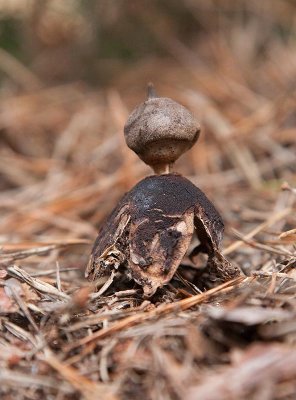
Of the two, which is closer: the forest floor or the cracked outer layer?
the forest floor

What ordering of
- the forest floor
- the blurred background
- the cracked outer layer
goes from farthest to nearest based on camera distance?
the blurred background → the cracked outer layer → the forest floor

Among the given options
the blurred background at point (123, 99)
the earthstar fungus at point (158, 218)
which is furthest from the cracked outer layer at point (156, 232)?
the blurred background at point (123, 99)

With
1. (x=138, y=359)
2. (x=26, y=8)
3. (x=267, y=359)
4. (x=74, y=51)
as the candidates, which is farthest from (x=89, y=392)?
(x=74, y=51)

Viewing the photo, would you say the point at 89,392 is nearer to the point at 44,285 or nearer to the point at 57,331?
the point at 57,331

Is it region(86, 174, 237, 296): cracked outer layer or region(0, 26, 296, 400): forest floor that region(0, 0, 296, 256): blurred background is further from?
region(86, 174, 237, 296): cracked outer layer

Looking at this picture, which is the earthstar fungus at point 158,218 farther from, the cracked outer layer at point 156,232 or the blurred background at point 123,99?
the blurred background at point 123,99

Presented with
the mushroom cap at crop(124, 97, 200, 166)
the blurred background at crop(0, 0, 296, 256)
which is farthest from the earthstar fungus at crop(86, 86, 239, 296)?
the blurred background at crop(0, 0, 296, 256)
